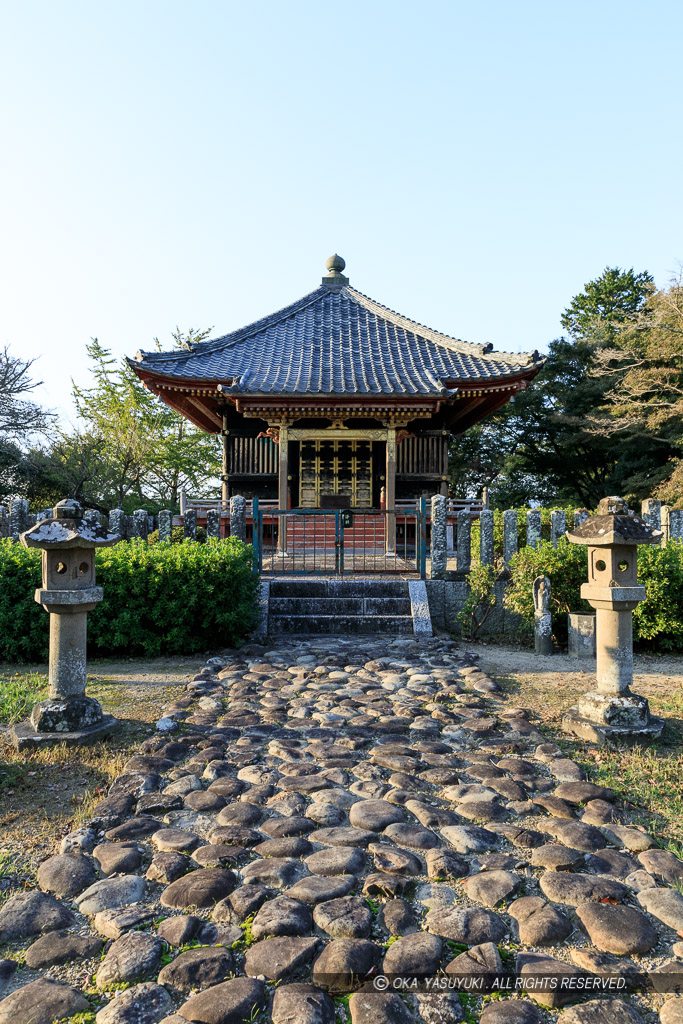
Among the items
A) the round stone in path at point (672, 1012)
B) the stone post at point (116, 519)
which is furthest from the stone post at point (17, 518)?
the round stone in path at point (672, 1012)

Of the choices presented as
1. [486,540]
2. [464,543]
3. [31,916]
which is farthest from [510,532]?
[31,916]

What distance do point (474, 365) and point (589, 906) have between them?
550 inches

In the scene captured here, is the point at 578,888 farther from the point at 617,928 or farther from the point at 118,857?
the point at 118,857

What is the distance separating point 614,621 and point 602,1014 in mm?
3394

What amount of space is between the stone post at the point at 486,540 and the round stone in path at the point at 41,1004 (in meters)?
8.09

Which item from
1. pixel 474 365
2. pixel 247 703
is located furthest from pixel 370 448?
pixel 247 703

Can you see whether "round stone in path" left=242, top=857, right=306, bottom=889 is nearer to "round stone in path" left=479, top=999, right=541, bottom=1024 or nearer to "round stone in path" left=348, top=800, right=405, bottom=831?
"round stone in path" left=348, top=800, right=405, bottom=831

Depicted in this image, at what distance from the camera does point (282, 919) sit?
8.05 feet

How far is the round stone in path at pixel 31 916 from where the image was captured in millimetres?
2443

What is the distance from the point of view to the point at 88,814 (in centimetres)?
345

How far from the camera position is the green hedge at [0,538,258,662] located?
24.5 feet

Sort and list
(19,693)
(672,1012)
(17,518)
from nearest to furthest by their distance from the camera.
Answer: (672,1012) → (19,693) → (17,518)

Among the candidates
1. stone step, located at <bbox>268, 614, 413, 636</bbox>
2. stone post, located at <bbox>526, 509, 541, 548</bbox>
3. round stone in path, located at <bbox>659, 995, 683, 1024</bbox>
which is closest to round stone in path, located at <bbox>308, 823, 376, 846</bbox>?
round stone in path, located at <bbox>659, 995, 683, 1024</bbox>

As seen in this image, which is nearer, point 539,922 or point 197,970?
point 197,970
